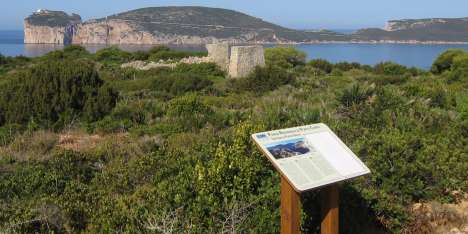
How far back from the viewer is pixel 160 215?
12.9 feet

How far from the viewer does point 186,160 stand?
206 inches

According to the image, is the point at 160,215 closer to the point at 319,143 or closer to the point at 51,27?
the point at 319,143

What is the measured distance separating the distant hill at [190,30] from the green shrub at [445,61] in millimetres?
66091

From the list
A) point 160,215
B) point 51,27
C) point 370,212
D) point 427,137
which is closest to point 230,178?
point 160,215

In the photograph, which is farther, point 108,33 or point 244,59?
point 108,33

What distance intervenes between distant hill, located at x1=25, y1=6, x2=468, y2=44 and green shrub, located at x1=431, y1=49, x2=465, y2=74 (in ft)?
217

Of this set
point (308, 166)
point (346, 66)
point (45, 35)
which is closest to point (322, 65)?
point (346, 66)

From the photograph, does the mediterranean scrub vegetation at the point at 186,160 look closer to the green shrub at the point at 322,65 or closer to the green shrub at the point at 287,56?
the green shrub at the point at 322,65

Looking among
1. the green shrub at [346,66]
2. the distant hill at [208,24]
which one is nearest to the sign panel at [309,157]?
the green shrub at [346,66]

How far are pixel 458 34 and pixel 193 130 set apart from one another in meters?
90.8

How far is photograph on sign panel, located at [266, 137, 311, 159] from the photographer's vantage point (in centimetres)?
340

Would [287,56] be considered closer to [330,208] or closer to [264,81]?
[264,81]

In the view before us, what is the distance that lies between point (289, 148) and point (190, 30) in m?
96.0

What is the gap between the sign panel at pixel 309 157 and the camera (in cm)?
324
